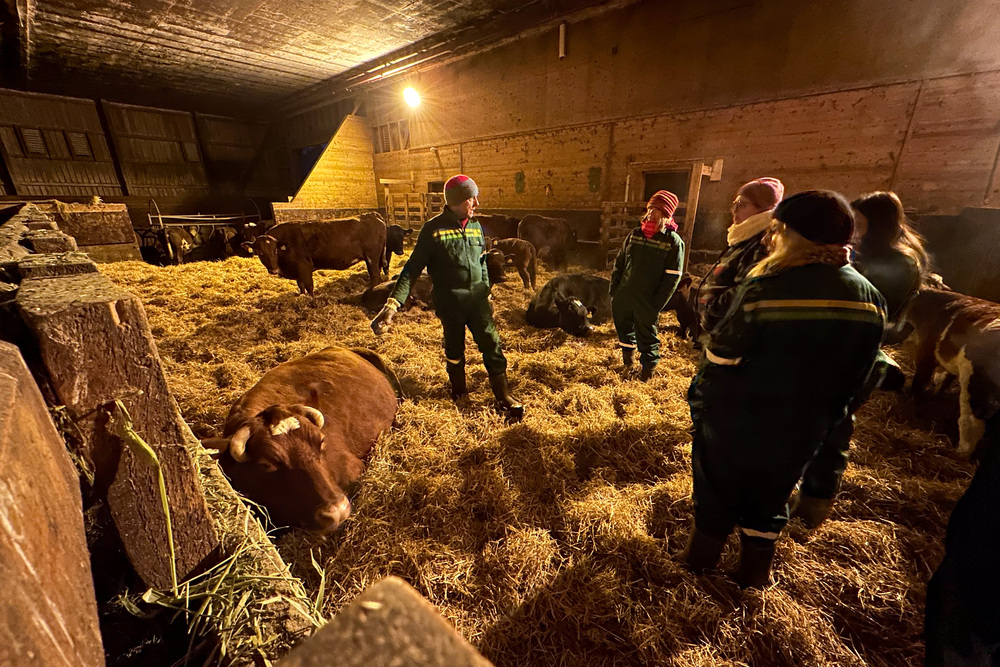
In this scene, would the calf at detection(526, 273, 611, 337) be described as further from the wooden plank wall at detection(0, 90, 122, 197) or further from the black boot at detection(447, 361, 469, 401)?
the wooden plank wall at detection(0, 90, 122, 197)

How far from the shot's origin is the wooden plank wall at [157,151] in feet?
60.6

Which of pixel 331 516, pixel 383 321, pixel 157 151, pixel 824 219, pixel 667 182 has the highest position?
pixel 157 151

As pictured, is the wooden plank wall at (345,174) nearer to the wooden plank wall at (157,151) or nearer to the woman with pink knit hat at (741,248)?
the wooden plank wall at (157,151)

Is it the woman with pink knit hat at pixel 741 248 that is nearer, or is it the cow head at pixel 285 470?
the cow head at pixel 285 470

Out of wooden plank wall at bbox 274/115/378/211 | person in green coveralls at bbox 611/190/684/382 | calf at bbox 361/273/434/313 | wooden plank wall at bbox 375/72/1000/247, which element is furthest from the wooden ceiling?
person in green coveralls at bbox 611/190/684/382

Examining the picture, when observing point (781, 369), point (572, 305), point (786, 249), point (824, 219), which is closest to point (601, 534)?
point (781, 369)

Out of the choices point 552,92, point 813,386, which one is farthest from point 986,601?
point 552,92

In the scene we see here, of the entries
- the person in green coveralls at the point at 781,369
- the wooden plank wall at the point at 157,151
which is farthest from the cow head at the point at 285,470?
the wooden plank wall at the point at 157,151

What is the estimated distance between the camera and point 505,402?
4113mm

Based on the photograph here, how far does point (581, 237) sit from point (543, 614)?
11943 mm

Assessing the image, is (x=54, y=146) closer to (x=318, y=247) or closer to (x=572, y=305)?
(x=318, y=247)

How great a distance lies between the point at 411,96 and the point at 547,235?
944cm

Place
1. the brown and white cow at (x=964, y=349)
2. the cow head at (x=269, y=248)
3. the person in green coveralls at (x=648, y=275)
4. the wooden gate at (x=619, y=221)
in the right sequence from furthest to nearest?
the wooden gate at (x=619, y=221) < the cow head at (x=269, y=248) < the person in green coveralls at (x=648, y=275) < the brown and white cow at (x=964, y=349)

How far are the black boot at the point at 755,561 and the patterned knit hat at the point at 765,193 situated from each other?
7.04 ft
